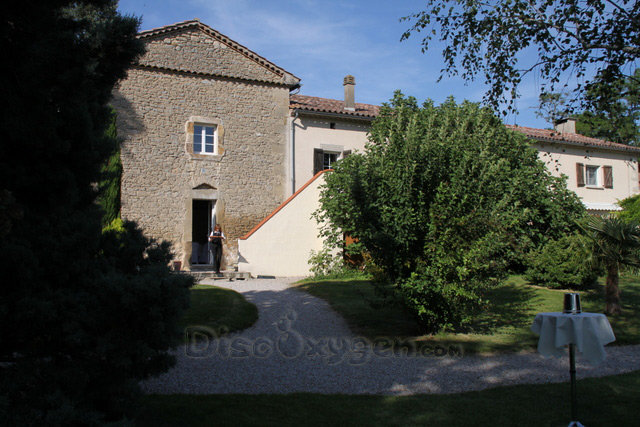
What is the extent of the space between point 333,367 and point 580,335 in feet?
10.5

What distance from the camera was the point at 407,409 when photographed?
5.15 meters

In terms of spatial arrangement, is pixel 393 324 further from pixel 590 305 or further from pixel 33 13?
pixel 33 13

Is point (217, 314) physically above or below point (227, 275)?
below

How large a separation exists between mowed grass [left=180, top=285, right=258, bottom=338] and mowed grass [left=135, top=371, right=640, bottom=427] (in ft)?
8.82

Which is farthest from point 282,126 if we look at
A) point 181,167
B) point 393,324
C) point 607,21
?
point 607,21

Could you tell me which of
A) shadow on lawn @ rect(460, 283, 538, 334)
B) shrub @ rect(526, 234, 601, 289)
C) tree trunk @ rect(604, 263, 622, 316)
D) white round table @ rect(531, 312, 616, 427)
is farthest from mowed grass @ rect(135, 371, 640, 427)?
shrub @ rect(526, 234, 601, 289)

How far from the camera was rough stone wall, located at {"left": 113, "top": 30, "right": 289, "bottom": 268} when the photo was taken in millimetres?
16047

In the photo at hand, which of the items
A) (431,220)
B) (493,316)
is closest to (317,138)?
(493,316)

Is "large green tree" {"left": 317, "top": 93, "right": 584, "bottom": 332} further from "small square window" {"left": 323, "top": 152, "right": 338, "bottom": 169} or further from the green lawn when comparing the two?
"small square window" {"left": 323, "top": 152, "right": 338, "bottom": 169}

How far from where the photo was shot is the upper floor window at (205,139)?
1708 centimetres

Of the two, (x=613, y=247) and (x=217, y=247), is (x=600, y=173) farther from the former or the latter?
(x=217, y=247)

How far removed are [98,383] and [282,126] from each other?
14.8m

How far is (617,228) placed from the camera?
984 centimetres

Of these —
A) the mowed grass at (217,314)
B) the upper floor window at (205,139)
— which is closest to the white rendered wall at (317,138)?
the upper floor window at (205,139)
